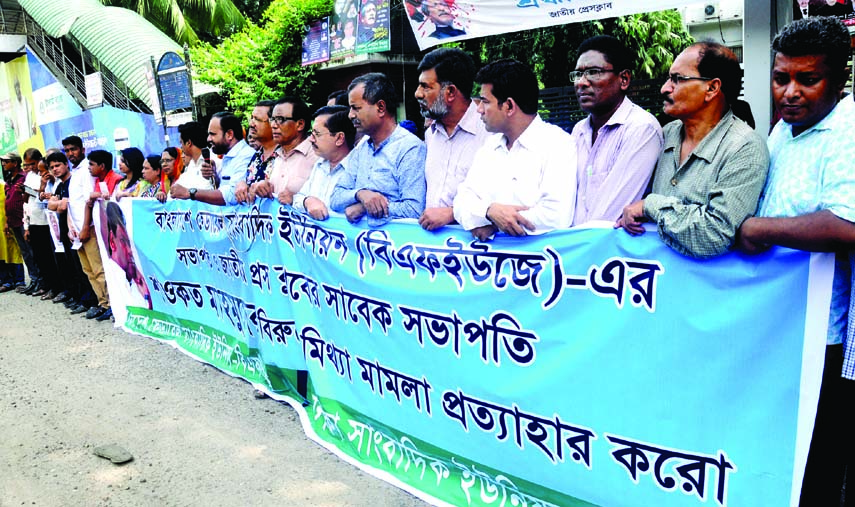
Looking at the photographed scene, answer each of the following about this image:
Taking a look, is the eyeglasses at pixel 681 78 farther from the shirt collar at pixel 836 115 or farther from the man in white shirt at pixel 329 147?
the man in white shirt at pixel 329 147

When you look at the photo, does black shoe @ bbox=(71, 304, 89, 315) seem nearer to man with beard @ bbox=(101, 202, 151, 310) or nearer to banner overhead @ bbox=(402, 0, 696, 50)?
man with beard @ bbox=(101, 202, 151, 310)

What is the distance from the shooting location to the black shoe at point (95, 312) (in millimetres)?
7428

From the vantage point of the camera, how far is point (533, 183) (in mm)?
2854

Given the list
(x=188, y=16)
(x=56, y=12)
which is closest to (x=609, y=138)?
(x=56, y=12)

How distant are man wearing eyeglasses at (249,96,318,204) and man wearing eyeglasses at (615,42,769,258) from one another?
2.70 m

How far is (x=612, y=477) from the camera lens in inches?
98.3

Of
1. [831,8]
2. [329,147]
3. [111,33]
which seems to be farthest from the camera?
[111,33]

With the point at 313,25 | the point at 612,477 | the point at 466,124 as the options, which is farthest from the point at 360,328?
the point at 313,25

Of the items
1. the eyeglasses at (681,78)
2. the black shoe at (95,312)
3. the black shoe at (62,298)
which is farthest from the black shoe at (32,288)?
→ the eyeglasses at (681,78)

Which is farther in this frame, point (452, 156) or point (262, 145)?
point (262, 145)

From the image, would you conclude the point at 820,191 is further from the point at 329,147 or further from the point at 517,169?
the point at 329,147

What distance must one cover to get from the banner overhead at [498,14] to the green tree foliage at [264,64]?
7.43 metres

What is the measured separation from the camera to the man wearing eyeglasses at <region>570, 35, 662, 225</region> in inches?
106

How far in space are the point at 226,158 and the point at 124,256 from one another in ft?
6.47
